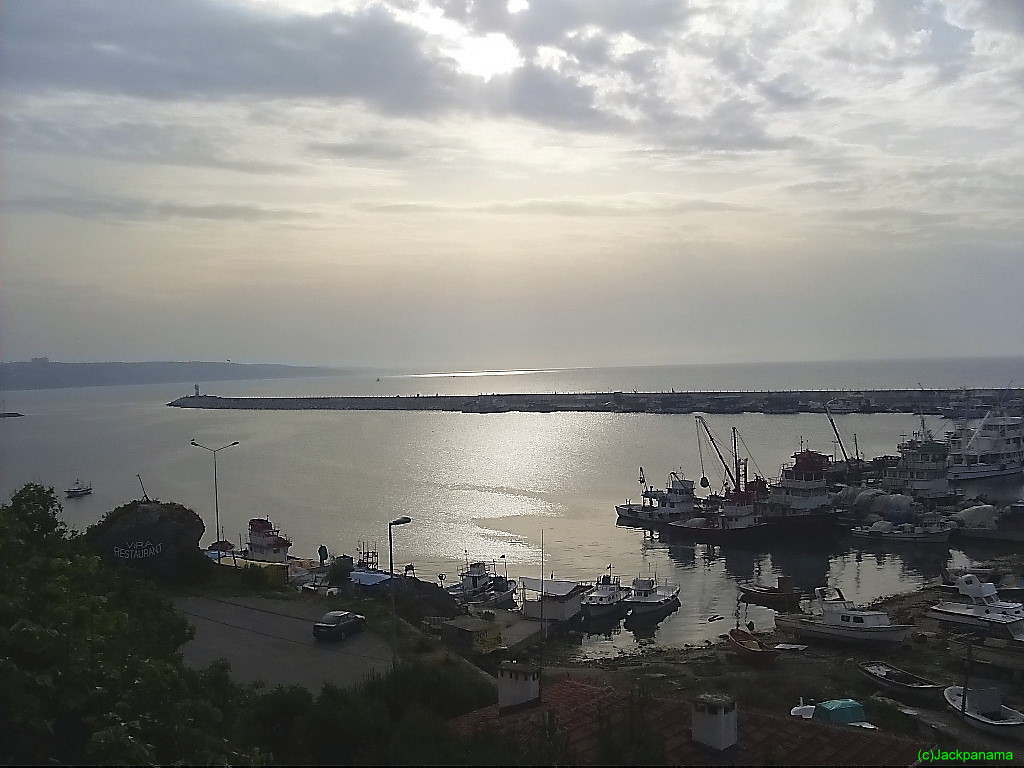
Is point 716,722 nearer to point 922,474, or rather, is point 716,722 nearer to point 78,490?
point 922,474

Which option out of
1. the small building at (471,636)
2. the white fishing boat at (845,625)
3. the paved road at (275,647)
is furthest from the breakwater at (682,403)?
the paved road at (275,647)

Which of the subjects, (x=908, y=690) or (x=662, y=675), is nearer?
(x=908, y=690)

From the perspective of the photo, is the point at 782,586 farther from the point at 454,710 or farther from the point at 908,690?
the point at 454,710

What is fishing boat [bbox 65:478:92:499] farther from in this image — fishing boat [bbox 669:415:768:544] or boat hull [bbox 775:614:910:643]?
boat hull [bbox 775:614:910:643]

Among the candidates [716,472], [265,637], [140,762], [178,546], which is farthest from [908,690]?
[716,472]

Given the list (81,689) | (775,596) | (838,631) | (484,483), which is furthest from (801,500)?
(81,689)

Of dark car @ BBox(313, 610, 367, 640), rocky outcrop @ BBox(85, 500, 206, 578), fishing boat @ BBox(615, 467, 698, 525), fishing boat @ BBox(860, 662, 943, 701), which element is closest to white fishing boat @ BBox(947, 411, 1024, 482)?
fishing boat @ BBox(615, 467, 698, 525)

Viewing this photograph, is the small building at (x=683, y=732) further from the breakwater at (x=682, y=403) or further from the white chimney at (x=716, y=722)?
the breakwater at (x=682, y=403)
